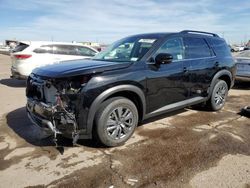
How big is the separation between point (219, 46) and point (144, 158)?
144 inches

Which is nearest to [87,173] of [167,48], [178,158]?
[178,158]

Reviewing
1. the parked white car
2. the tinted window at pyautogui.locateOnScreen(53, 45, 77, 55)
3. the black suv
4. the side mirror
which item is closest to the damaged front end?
the black suv

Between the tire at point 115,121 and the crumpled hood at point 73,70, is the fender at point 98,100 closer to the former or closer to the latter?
the tire at point 115,121

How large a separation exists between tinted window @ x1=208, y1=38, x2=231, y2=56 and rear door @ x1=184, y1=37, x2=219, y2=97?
196 millimetres

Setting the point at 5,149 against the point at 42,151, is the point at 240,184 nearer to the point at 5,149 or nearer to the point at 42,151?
the point at 42,151

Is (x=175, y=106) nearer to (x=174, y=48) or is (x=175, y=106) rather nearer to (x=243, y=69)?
(x=174, y=48)

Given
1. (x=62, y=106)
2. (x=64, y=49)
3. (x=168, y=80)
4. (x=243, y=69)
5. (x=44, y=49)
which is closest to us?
(x=62, y=106)

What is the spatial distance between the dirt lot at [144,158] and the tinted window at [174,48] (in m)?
1.38

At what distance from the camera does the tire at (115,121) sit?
3.83m

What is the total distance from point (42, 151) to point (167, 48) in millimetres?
2781

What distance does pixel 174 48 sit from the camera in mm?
4918

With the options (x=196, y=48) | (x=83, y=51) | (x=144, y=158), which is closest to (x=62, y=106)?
(x=144, y=158)

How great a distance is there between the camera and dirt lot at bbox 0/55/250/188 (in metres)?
3.17

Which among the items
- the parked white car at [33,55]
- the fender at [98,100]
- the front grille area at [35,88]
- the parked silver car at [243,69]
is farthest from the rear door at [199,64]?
the parked white car at [33,55]
